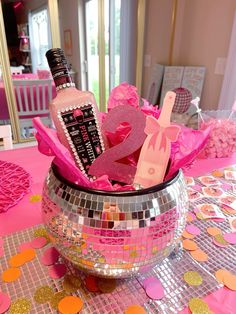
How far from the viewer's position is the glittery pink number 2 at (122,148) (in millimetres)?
424

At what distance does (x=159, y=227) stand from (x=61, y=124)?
23cm

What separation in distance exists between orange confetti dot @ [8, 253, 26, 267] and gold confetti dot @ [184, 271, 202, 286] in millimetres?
304

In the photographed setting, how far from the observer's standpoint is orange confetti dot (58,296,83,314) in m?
0.38

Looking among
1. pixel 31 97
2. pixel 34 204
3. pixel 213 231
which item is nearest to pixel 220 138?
pixel 213 231

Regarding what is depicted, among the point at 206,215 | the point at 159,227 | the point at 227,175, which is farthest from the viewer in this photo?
the point at 227,175

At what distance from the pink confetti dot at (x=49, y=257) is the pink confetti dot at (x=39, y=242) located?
2 cm

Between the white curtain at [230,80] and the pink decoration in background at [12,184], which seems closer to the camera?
the pink decoration in background at [12,184]

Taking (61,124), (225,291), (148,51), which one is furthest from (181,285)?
(148,51)

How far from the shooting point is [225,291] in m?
0.42

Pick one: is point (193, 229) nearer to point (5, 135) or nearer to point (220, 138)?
point (220, 138)

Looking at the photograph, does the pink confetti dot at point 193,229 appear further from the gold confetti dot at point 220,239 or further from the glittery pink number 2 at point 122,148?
the glittery pink number 2 at point 122,148

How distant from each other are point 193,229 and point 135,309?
24cm

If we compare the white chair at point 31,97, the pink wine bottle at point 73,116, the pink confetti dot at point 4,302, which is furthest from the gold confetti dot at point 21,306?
the white chair at point 31,97

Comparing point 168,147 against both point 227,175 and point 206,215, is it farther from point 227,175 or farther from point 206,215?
point 227,175
